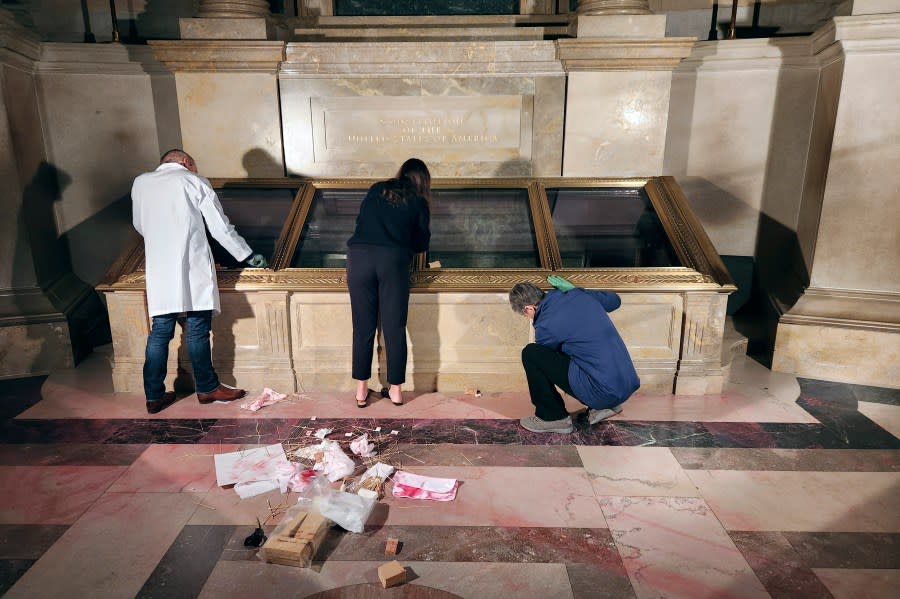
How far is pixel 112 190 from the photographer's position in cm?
597

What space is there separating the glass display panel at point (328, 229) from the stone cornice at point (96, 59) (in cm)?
238

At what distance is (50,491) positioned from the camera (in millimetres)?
3197

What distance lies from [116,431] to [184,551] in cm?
156

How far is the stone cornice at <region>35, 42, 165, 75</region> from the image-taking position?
218 inches

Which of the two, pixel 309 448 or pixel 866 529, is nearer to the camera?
pixel 866 529

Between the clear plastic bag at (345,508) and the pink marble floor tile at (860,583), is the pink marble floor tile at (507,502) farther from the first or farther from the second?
the pink marble floor tile at (860,583)

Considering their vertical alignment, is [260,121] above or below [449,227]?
above

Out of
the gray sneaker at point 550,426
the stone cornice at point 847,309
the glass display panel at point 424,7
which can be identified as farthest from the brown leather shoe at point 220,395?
the stone cornice at point 847,309

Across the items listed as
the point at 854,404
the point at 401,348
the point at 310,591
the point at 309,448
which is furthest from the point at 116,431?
the point at 854,404

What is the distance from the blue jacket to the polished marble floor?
0.37 m

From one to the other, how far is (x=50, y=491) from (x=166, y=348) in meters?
1.17

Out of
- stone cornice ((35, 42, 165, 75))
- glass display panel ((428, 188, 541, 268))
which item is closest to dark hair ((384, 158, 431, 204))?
glass display panel ((428, 188, 541, 268))

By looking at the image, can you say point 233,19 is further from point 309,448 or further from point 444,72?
point 309,448

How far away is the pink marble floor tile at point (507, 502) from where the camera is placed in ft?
9.57
